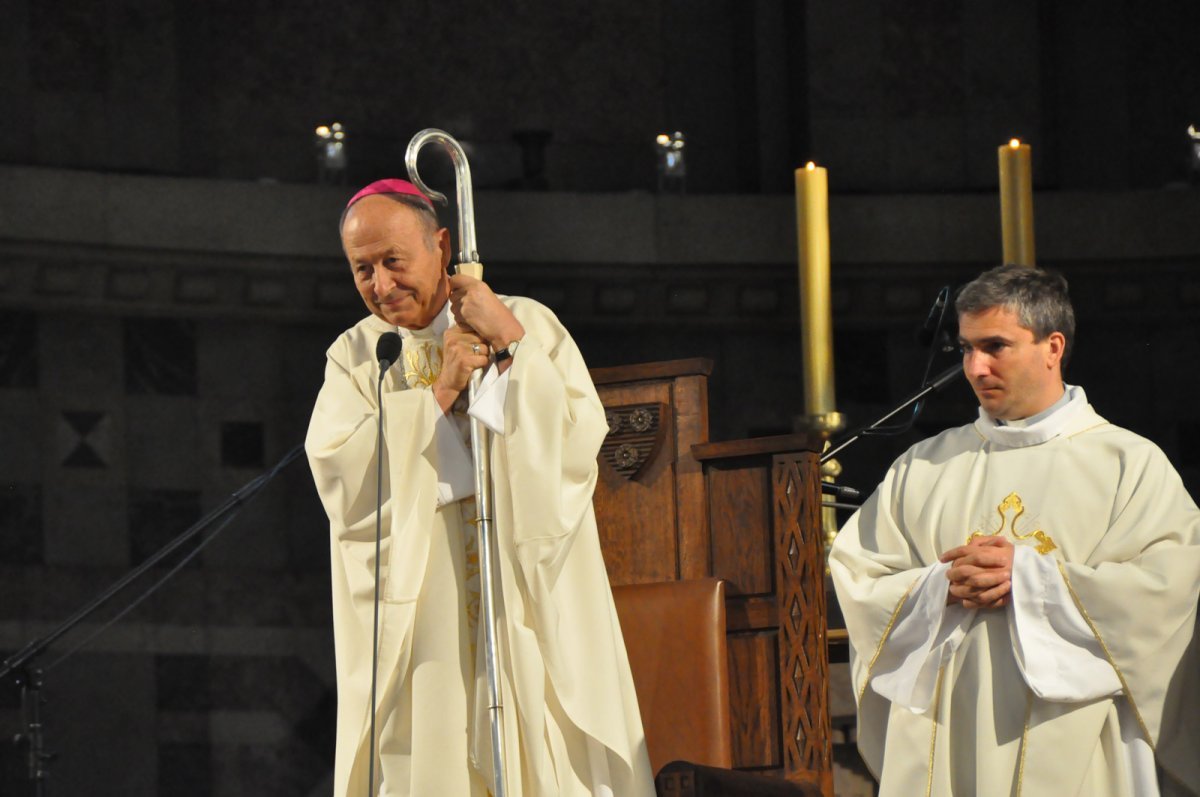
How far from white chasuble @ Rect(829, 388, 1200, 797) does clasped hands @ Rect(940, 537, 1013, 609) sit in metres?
0.02

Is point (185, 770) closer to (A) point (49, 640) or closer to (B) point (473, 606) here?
(A) point (49, 640)

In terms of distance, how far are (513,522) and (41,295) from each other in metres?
3.29

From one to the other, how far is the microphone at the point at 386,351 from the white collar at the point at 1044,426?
1.19m

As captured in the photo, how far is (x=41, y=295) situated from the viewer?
7332 millimetres

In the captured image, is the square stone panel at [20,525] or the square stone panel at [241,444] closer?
Result: the square stone panel at [20,525]

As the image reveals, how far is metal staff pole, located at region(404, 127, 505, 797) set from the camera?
4344 mm

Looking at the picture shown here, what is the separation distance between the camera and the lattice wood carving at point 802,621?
4.67 metres

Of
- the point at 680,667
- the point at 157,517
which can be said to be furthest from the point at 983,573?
the point at 157,517

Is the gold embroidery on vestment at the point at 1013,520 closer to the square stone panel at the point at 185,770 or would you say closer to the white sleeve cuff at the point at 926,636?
the white sleeve cuff at the point at 926,636

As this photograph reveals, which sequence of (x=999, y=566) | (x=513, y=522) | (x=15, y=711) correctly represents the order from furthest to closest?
(x=15, y=711)
(x=513, y=522)
(x=999, y=566)

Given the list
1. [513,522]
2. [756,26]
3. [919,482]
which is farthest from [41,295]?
[919,482]

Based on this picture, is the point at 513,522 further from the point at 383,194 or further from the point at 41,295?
the point at 41,295

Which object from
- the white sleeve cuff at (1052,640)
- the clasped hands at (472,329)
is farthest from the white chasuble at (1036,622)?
the clasped hands at (472,329)

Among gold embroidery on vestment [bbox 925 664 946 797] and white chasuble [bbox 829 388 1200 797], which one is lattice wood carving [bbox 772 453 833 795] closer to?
white chasuble [bbox 829 388 1200 797]
